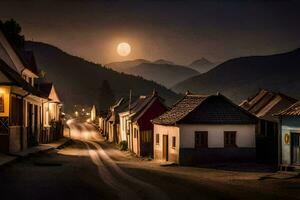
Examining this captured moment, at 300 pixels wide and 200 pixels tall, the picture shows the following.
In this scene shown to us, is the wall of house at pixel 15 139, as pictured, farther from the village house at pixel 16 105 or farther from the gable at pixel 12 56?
the gable at pixel 12 56

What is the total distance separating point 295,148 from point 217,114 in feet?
31.9

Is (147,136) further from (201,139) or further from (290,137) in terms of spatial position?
(290,137)

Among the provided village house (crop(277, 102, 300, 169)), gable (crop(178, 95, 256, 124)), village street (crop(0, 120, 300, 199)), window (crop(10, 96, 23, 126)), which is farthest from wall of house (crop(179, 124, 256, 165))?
window (crop(10, 96, 23, 126))

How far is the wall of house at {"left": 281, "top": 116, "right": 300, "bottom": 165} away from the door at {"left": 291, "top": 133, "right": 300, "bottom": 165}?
0.19 m

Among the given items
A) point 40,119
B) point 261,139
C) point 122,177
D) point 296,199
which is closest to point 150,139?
point 40,119

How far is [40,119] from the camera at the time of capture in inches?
2178

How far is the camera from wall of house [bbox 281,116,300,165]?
107 ft

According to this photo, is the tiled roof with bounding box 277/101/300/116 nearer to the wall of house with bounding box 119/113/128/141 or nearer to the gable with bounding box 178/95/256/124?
the gable with bounding box 178/95/256/124

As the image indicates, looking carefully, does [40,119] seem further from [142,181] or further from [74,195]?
[74,195]

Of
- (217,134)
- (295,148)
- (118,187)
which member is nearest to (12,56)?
(217,134)

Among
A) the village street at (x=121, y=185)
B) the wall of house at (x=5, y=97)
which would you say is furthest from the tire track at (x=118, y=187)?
the wall of house at (x=5, y=97)

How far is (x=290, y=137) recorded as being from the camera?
108 feet

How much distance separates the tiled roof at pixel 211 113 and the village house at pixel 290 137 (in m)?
7.98

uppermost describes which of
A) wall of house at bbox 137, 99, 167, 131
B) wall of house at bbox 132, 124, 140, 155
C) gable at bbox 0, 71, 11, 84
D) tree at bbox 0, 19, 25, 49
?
tree at bbox 0, 19, 25, 49
